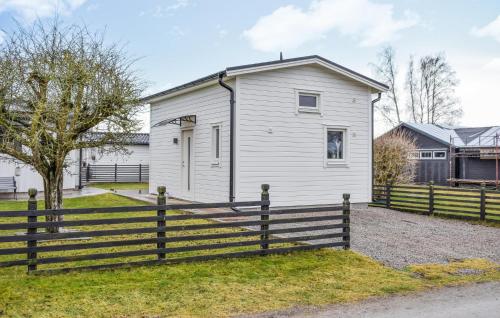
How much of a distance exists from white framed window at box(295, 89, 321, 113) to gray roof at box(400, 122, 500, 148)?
60.8ft

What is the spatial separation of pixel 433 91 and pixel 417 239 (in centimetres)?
3523

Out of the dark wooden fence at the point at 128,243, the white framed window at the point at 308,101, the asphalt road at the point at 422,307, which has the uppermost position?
the white framed window at the point at 308,101

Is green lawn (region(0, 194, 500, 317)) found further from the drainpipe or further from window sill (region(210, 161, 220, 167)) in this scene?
window sill (region(210, 161, 220, 167))

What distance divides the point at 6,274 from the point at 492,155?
27.9 meters

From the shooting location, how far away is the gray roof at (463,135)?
2894 cm

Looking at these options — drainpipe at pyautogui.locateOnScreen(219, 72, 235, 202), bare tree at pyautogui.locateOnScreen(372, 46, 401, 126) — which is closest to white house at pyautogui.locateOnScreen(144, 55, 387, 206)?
drainpipe at pyautogui.locateOnScreen(219, 72, 235, 202)

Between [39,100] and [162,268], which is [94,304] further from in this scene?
[39,100]

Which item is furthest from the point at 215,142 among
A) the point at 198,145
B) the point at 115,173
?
the point at 115,173

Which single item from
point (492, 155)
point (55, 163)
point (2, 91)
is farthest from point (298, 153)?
point (492, 155)

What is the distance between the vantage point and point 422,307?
527 centimetres

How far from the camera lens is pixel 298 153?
13203 mm

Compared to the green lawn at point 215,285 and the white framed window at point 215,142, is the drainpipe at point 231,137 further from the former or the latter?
the green lawn at point 215,285

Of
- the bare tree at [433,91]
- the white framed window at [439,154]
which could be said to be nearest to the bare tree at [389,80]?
the bare tree at [433,91]

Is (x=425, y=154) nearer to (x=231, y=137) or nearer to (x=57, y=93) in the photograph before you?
(x=231, y=137)
